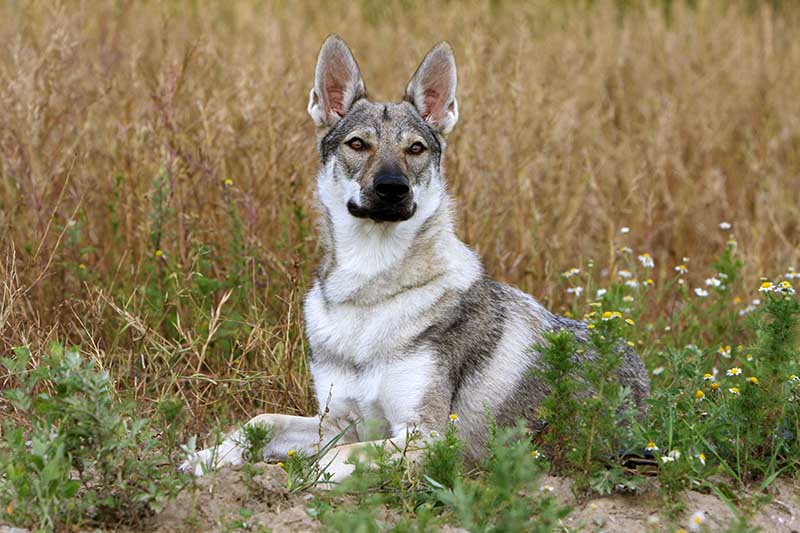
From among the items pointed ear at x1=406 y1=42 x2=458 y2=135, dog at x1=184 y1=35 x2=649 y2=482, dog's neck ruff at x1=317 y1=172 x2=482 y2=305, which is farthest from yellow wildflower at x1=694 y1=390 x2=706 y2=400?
pointed ear at x1=406 y1=42 x2=458 y2=135

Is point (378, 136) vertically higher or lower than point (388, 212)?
higher

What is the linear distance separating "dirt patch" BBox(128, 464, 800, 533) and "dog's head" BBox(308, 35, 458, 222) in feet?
4.27

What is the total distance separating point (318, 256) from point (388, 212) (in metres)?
1.96

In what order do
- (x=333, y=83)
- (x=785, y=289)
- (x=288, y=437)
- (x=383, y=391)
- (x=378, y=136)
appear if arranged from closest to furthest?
(x=785, y=289), (x=383, y=391), (x=288, y=437), (x=378, y=136), (x=333, y=83)

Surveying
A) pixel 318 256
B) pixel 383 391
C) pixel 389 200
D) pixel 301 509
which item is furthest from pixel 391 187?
pixel 318 256

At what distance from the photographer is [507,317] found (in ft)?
15.3

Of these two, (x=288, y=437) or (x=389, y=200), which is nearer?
(x=389, y=200)

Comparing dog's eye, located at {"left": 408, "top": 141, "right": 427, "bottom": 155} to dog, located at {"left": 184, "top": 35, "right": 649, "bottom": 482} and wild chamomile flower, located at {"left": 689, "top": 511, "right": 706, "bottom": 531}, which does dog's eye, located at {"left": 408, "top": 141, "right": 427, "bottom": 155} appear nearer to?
dog, located at {"left": 184, "top": 35, "right": 649, "bottom": 482}

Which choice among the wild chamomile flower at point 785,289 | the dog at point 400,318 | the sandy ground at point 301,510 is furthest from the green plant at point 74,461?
the wild chamomile flower at point 785,289

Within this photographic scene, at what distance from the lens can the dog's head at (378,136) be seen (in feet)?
14.6

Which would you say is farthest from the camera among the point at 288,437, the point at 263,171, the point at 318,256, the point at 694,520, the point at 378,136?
the point at 263,171

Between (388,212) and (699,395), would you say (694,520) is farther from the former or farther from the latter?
(388,212)

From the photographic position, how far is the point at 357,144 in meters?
4.69

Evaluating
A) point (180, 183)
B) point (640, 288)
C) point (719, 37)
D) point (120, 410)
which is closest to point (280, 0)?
point (719, 37)
